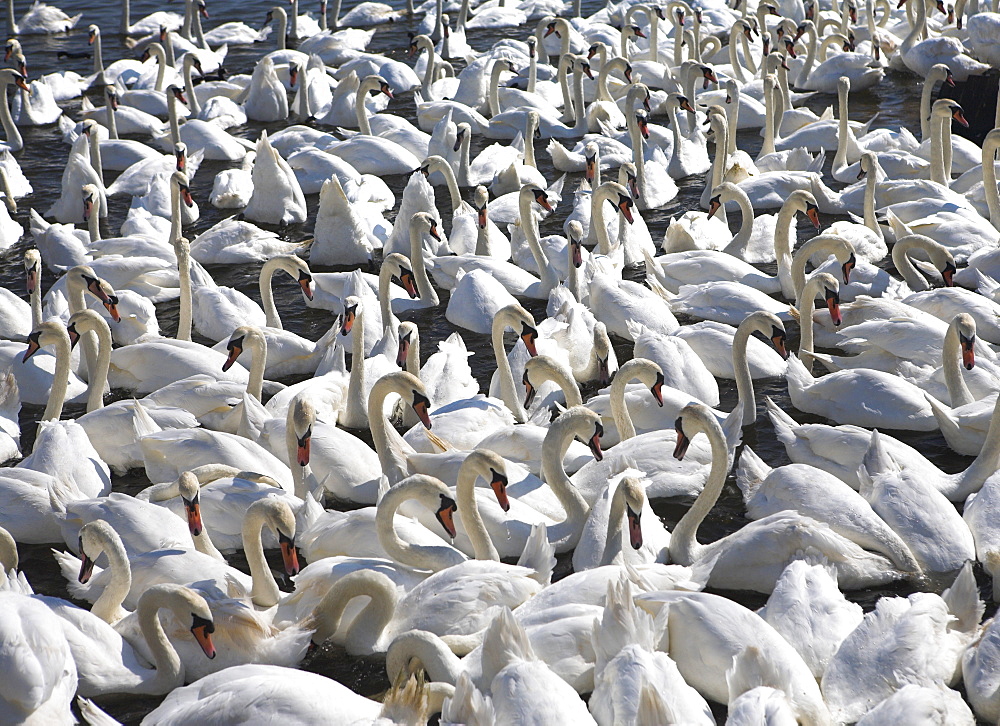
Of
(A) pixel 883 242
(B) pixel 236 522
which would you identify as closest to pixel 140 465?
(B) pixel 236 522

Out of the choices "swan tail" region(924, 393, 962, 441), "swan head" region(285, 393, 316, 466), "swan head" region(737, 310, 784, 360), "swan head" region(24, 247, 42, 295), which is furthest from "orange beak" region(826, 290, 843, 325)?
"swan head" region(24, 247, 42, 295)

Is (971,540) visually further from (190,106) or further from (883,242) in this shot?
(190,106)

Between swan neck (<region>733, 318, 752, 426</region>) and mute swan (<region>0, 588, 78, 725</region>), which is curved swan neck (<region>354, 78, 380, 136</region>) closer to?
swan neck (<region>733, 318, 752, 426</region>)

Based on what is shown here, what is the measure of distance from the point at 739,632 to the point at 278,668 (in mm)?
2209

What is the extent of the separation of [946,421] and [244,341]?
16.3 ft

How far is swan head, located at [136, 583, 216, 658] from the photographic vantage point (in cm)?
593

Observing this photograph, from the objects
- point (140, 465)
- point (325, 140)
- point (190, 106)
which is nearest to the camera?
point (140, 465)

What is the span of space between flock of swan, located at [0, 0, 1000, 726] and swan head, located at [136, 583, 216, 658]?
0.6 inches

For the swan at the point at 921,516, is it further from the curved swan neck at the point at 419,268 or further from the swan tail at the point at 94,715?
the curved swan neck at the point at 419,268

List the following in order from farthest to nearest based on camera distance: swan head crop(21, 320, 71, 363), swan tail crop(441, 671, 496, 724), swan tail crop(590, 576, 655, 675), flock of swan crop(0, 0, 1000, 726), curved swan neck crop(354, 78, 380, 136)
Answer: curved swan neck crop(354, 78, 380, 136)
swan head crop(21, 320, 71, 363)
flock of swan crop(0, 0, 1000, 726)
swan tail crop(590, 576, 655, 675)
swan tail crop(441, 671, 496, 724)

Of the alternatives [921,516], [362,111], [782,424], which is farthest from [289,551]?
[362,111]

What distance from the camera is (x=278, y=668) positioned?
5.65 m

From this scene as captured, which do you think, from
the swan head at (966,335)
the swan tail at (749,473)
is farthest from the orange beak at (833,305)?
the swan tail at (749,473)

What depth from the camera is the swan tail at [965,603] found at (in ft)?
20.1
